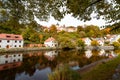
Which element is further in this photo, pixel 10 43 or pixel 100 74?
pixel 10 43

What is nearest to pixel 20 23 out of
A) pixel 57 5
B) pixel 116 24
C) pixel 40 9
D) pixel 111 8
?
pixel 40 9

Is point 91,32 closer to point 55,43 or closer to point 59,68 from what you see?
point 55,43

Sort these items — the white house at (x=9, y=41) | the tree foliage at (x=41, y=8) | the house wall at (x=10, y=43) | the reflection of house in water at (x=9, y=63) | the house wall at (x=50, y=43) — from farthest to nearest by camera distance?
the house wall at (x=50, y=43) → the white house at (x=9, y=41) → the house wall at (x=10, y=43) → the reflection of house in water at (x=9, y=63) → the tree foliage at (x=41, y=8)

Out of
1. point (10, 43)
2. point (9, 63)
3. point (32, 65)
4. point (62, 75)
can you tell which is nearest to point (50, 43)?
point (10, 43)

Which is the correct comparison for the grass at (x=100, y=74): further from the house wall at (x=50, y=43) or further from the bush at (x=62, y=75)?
the house wall at (x=50, y=43)

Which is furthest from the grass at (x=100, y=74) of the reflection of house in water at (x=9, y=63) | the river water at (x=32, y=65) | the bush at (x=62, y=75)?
the reflection of house in water at (x=9, y=63)

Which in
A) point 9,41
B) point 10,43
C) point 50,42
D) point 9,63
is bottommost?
point 9,63

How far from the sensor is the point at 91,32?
389ft

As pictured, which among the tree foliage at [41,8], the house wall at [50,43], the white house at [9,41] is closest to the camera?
the tree foliage at [41,8]

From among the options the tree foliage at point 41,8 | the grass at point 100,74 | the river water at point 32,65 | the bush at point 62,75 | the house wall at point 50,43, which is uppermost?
the tree foliage at point 41,8

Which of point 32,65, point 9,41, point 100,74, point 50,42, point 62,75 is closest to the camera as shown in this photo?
point 62,75

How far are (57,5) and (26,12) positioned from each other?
182cm

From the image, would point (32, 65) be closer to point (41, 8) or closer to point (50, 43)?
point (41, 8)

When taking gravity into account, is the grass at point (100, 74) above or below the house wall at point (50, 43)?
below
